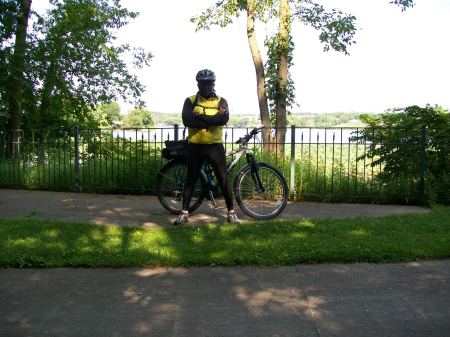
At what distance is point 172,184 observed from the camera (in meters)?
7.50

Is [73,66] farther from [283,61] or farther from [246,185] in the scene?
[246,185]

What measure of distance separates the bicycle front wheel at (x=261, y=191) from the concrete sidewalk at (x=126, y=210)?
22cm

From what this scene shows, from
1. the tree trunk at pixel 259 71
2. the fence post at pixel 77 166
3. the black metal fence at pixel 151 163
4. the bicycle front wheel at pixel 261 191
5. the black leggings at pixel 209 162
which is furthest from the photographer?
the tree trunk at pixel 259 71

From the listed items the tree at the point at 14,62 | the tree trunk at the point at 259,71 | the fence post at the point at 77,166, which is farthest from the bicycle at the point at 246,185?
the tree trunk at the point at 259,71

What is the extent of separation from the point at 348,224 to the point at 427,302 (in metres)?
2.51

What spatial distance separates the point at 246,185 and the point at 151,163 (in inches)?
130

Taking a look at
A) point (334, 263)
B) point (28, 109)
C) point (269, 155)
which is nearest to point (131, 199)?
point (269, 155)

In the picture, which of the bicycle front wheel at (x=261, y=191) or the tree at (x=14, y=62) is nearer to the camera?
the bicycle front wheel at (x=261, y=191)

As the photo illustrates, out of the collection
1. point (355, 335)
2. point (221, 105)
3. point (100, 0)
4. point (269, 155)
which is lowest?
point (355, 335)

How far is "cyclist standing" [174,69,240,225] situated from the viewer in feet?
21.4

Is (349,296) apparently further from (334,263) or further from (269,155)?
(269,155)

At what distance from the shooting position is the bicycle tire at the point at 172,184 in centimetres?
745

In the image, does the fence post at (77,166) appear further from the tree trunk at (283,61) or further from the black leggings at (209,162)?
the tree trunk at (283,61)

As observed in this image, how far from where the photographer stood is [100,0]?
20.3m
